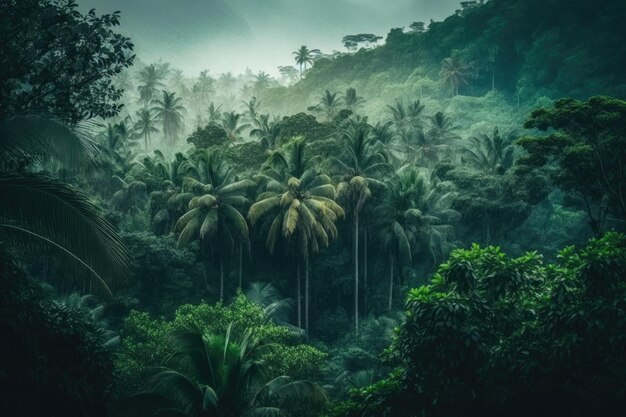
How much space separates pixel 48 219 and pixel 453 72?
72086 mm

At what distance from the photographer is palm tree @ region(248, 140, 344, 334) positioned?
2880 centimetres

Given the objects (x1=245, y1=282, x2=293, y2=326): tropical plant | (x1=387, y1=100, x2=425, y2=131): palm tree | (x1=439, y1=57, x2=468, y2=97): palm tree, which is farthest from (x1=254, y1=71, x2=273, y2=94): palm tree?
(x1=245, y1=282, x2=293, y2=326): tropical plant

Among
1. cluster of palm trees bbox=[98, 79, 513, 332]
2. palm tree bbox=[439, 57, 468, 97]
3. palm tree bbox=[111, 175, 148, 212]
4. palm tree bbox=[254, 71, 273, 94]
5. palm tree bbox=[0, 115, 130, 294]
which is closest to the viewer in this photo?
palm tree bbox=[0, 115, 130, 294]

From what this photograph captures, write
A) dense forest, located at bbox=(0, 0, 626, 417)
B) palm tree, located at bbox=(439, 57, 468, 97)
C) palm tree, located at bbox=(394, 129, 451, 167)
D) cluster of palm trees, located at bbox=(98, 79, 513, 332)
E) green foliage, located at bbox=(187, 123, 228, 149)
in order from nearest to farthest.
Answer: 1. dense forest, located at bbox=(0, 0, 626, 417)
2. cluster of palm trees, located at bbox=(98, 79, 513, 332)
3. green foliage, located at bbox=(187, 123, 228, 149)
4. palm tree, located at bbox=(394, 129, 451, 167)
5. palm tree, located at bbox=(439, 57, 468, 97)

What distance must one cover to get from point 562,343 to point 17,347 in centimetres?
811

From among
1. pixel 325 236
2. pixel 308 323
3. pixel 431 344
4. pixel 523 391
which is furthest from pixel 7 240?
pixel 308 323

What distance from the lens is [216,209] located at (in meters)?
29.7

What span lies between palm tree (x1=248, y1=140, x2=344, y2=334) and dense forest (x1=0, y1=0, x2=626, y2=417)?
0.15m

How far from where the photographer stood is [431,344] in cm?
1021

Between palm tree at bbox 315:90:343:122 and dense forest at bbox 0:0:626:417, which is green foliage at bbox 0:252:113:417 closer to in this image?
dense forest at bbox 0:0:626:417

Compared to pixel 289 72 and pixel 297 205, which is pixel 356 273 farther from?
pixel 289 72

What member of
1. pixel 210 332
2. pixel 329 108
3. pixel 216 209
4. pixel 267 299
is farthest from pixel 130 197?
pixel 329 108

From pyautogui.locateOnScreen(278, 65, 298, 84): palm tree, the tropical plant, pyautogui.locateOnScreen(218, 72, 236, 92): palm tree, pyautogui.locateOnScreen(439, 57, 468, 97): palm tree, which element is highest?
pyautogui.locateOnScreen(278, 65, 298, 84): palm tree

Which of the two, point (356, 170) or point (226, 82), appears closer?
point (356, 170)
